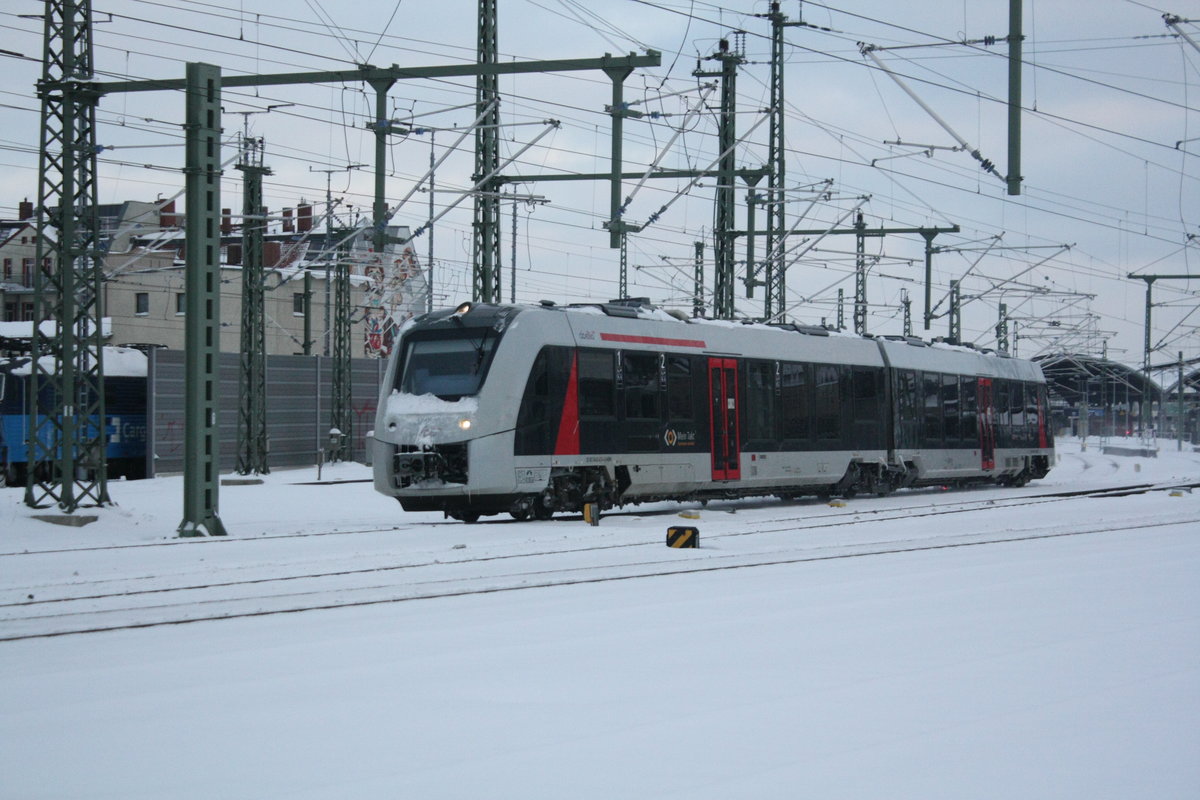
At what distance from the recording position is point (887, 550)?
15.4 m

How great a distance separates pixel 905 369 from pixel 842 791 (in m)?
23.9

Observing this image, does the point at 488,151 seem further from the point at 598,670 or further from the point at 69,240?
the point at 598,670

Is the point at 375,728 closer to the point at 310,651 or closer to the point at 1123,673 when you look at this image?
the point at 310,651

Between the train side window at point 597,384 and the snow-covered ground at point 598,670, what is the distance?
4757 millimetres

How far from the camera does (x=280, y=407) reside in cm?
3972

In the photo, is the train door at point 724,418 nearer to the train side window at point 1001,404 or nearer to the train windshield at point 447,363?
the train windshield at point 447,363

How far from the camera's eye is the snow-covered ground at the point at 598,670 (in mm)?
5543

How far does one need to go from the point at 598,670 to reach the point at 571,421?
39.9ft

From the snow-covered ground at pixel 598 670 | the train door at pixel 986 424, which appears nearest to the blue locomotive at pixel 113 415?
the snow-covered ground at pixel 598 670

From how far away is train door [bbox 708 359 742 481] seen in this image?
889 inches

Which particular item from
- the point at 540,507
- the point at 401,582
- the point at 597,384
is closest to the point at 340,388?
the point at 597,384

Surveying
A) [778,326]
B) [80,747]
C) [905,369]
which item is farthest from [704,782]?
[905,369]

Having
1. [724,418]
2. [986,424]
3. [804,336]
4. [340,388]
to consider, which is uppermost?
[804,336]

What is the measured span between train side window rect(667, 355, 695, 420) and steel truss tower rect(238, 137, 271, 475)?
1470cm
